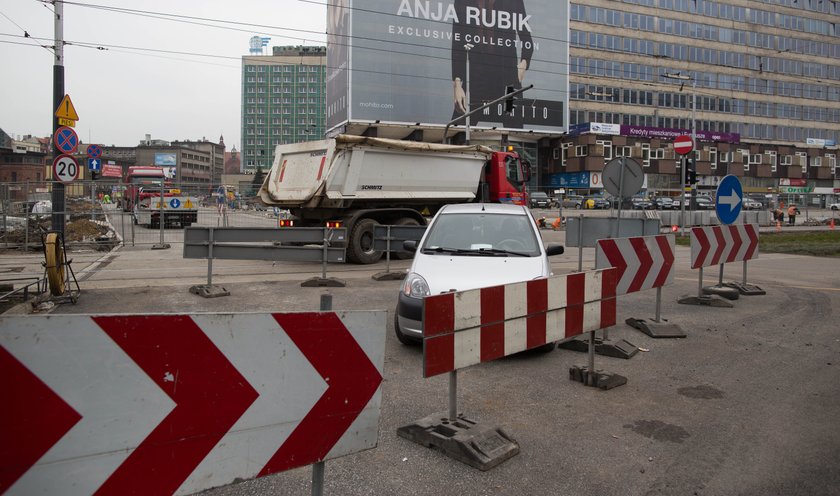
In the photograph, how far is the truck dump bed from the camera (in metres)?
13.3

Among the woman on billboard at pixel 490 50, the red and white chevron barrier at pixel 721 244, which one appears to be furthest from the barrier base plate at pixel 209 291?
the woman on billboard at pixel 490 50

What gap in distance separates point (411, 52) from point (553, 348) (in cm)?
5455

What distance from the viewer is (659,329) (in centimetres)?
729

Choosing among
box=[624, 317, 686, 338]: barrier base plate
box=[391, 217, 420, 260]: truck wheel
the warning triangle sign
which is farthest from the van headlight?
the warning triangle sign

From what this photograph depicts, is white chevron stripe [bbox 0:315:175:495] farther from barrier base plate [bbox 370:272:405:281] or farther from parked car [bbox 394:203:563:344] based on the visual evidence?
barrier base plate [bbox 370:272:405:281]

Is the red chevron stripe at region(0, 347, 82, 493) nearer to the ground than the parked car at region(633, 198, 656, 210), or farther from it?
nearer to the ground

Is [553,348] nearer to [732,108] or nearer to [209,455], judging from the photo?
[209,455]

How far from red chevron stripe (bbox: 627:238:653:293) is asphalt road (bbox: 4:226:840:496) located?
27.2 inches

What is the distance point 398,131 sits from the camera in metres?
59.8

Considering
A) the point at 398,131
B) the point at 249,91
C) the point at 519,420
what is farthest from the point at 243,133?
the point at 519,420

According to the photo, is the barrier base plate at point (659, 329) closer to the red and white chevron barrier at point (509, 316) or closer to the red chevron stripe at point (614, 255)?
the red chevron stripe at point (614, 255)

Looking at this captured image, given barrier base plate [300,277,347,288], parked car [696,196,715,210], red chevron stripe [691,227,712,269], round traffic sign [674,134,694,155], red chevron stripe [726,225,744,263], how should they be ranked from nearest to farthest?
red chevron stripe [691,227,712,269]
red chevron stripe [726,225,744,263]
barrier base plate [300,277,347,288]
round traffic sign [674,134,694,155]
parked car [696,196,715,210]

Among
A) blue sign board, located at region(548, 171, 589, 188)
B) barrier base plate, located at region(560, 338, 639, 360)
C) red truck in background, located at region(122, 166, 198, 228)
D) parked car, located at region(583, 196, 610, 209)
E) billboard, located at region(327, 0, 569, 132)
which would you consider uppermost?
billboard, located at region(327, 0, 569, 132)

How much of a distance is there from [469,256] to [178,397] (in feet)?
15.9
